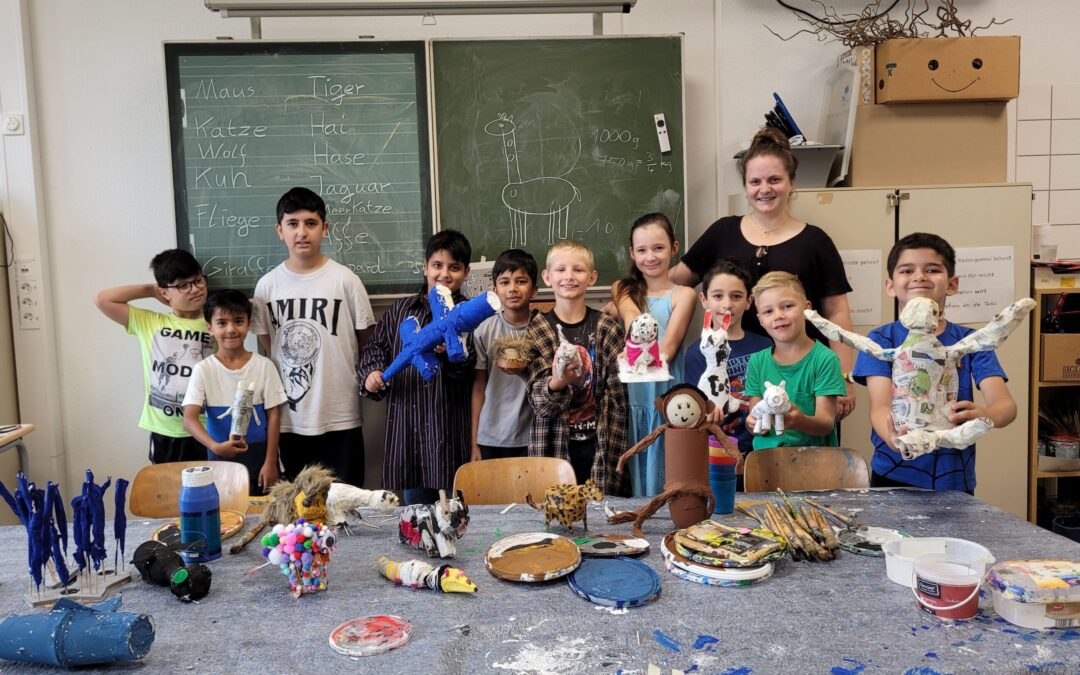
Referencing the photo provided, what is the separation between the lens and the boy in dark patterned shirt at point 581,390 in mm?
2555

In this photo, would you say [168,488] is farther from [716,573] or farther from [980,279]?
[980,279]

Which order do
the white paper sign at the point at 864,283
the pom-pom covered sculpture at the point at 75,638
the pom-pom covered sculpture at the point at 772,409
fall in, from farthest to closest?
the white paper sign at the point at 864,283 < the pom-pom covered sculpture at the point at 772,409 < the pom-pom covered sculpture at the point at 75,638

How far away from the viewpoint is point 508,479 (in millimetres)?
2262

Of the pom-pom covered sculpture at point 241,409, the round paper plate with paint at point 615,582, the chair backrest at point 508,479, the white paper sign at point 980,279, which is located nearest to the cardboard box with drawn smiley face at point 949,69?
the white paper sign at point 980,279

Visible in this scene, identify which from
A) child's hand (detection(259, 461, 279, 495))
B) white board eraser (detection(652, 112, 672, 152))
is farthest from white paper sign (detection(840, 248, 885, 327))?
child's hand (detection(259, 461, 279, 495))

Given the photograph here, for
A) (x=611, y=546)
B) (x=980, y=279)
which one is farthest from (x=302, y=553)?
(x=980, y=279)

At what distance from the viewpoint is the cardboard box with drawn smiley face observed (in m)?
3.21

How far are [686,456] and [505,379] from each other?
126cm

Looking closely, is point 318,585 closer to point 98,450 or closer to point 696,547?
point 696,547

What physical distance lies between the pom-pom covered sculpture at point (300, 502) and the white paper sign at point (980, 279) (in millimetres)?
2835

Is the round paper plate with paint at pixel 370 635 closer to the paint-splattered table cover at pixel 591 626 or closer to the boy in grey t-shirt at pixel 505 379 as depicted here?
the paint-splattered table cover at pixel 591 626

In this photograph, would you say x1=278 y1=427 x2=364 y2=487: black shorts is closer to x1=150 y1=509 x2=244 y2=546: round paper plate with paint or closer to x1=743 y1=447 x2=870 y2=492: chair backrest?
x1=150 y1=509 x2=244 y2=546: round paper plate with paint

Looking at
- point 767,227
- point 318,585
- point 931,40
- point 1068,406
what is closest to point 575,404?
point 767,227

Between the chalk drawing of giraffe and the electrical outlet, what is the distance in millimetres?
2199
